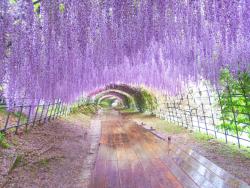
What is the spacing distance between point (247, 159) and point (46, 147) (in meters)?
4.46

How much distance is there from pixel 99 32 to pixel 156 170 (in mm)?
2797

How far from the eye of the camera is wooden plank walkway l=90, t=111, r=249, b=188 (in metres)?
4.33

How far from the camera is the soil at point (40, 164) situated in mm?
4461

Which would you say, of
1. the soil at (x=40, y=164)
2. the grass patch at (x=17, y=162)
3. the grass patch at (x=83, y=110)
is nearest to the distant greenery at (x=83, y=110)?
the grass patch at (x=83, y=110)

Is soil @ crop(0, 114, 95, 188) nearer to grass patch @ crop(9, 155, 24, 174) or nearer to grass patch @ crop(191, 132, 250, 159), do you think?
grass patch @ crop(9, 155, 24, 174)

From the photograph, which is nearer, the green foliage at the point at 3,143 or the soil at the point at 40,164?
the soil at the point at 40,164

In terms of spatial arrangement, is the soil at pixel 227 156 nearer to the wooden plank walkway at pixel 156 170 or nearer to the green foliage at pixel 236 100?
the wooden plank walkway at pixel 156 170

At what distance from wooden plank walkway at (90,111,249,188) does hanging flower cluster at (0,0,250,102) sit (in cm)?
202

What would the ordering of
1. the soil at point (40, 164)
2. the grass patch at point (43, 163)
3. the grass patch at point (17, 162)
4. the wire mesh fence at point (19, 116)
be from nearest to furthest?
the soil at point (40, 164)
the grass patch at point (17, 162)
the grass patch at point (43, 163)
the wire mesh fence at point (19, 116)

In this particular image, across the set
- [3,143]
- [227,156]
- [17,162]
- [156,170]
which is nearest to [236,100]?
[227,156]

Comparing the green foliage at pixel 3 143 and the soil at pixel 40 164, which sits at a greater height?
the green foliage at pixel 3 143

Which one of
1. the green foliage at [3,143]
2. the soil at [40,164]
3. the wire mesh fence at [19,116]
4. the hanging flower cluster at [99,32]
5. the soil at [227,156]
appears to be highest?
the hanging flower cluster at [99,32]

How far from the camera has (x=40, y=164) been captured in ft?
17.5

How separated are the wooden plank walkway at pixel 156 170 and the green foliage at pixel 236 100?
66.5 inches
